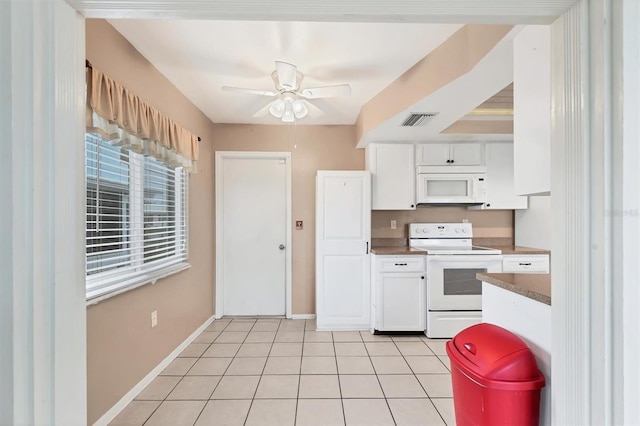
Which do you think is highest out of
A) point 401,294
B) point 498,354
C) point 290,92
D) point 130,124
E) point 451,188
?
point 290,92

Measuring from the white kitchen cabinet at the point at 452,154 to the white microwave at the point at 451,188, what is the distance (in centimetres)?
14

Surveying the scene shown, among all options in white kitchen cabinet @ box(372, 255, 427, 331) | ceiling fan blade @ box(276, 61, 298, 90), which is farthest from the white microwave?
ceiling fan blade @ box(276, 61, 298, 90)

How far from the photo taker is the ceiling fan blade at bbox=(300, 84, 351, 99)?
2.12 metres

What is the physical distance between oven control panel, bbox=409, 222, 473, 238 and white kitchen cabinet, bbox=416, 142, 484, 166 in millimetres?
754

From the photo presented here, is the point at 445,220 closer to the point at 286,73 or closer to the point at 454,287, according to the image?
the point at 454,287

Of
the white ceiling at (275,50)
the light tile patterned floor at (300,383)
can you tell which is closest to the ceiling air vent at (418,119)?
the white ceiling at (275,50)

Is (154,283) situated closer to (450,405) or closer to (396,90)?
(450,405)

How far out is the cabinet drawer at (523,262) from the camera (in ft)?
9.73

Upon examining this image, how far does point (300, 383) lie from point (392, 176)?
226 centimetres

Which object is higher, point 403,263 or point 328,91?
point 328,91

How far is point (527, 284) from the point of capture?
1250 millimetres

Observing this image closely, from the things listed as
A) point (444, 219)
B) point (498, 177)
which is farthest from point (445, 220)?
point (498, 177)

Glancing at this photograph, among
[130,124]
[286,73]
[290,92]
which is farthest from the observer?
[290,92]

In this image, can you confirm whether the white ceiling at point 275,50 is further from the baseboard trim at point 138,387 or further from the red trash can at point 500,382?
the baseboard trim at point 138,387
